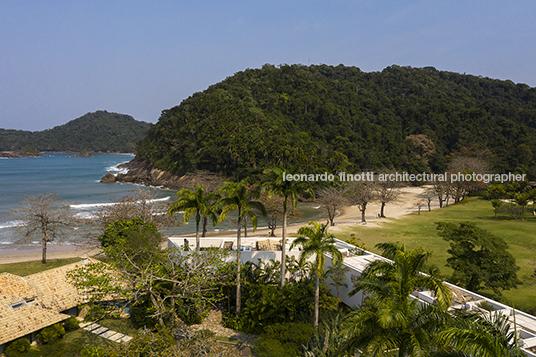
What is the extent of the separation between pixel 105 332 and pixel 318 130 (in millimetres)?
74988

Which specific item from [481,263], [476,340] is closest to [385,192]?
[481,263]

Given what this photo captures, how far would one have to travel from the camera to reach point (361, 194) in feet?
138

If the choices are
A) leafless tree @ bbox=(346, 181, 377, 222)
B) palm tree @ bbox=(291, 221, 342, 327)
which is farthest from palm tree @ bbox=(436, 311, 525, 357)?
leafless tree @ bbox=(346, 181, 377, 222)

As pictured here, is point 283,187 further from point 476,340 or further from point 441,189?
point 441,189

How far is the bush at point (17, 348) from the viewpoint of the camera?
533 inches

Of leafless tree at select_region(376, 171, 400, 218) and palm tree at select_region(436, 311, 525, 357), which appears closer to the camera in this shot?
palm tree at select_region(436, 311, 525, 357)

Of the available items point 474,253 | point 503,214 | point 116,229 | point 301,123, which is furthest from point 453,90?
point 116,229

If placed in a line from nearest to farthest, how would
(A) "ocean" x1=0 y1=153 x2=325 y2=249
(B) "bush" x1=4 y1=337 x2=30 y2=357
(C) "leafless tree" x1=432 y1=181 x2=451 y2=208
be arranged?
(B) "bush" x1=4 y1=337 x2=30 y2=357 < (A) "ocean" x1=0 y1=153 x2=325 y2=249 < (C) "leafless tree" x1=432 y1=181 x2=451 y2=208

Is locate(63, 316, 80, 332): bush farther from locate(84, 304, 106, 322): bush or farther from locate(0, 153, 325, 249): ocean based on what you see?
locate(0, 153, 325, 249): ocean

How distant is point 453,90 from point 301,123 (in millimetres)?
97690

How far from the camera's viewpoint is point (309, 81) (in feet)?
350

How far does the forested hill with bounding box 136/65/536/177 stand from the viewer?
229 feet

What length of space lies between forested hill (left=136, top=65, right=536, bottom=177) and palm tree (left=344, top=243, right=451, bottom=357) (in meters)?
56.1

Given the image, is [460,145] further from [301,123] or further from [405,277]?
[405,277]
